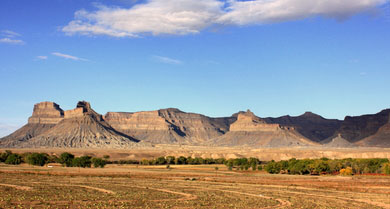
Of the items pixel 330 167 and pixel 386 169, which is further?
pixel 330 167

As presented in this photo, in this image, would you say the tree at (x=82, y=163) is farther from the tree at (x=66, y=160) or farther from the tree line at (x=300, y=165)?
the tree at (x=66, y=160)

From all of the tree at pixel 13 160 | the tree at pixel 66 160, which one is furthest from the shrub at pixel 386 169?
the tree at pixel 13 160

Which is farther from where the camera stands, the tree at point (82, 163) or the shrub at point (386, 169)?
the tree at point (82, 163)

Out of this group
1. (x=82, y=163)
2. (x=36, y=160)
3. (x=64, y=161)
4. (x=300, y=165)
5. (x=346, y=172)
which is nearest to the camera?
(x=346, y=172)

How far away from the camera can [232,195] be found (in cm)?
5288

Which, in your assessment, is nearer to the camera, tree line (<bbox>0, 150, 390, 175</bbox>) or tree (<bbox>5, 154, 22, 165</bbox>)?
tree line (<bbox>0, 150, 390, 175</bbox>)

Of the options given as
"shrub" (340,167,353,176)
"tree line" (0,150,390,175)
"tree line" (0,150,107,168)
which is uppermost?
"tree line" (0,150,107,168)

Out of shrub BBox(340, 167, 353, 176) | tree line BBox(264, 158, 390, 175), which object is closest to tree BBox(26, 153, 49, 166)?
tree line BBox(264, 158, 390, 175)

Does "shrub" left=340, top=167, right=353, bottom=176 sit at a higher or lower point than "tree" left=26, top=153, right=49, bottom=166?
lower

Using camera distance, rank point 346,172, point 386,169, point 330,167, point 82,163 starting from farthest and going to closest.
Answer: point 82,163 < point 330,167 < point 386,169 < point 346,172

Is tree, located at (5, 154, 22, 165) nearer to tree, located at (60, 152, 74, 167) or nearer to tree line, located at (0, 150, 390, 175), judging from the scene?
tree line, located at (0, 150, 390, 175)

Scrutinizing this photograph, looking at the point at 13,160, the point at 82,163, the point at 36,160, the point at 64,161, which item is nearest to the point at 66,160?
the point at 64,161

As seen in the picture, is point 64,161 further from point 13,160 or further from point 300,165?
point 300,165

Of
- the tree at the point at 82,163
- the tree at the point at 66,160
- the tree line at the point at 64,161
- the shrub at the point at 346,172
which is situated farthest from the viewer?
the tree at the point at 66,160
